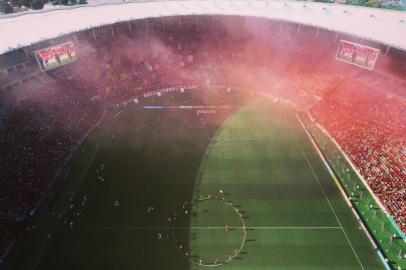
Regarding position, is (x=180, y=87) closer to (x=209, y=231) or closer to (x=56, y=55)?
(x=56, y=55)

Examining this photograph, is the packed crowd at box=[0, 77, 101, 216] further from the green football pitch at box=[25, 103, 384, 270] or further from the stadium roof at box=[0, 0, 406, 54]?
the stadium roof at box=[0, 0, 406, 54]

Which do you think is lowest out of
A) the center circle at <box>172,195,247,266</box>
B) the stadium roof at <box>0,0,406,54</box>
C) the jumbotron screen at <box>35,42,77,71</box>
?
the center circle at <box>172,195,247,266</box>

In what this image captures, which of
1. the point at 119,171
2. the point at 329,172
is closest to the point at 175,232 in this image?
the point at 119,171

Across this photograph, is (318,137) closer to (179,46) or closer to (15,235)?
(179,46)

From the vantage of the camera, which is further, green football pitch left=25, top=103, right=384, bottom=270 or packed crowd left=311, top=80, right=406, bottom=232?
packed crowd left=311, top=80, right=406, bottom=232

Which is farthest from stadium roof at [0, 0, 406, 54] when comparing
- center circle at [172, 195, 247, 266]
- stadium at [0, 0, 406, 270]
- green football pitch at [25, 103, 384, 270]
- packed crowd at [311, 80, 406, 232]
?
center circle at [172, 195, 247, 266]

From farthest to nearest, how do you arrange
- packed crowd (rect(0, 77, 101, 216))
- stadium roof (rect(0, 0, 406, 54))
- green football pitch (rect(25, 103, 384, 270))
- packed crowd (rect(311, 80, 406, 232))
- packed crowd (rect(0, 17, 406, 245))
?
stadium roof (rect(0, 0, 406, 54))
packed crowd (rect(0, 17, 406, 245))
packed crowd (rect(311, 80, 406, 232))
packed crowd (rect(0, 77, 101, 216))
green football pitch (rect(25, 103, 384, 270))
